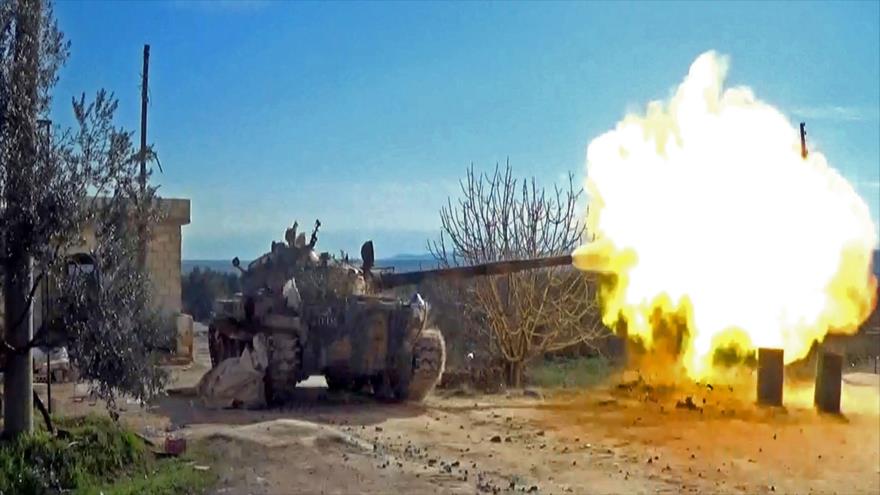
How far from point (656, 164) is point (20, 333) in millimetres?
10897

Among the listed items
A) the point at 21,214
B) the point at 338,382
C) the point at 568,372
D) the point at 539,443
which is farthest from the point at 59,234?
the point at 568,372

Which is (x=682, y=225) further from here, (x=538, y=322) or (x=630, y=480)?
(x=630, y=480)

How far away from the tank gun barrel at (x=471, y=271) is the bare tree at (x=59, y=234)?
885 cm

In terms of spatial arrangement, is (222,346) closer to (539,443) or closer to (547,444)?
(539,443)

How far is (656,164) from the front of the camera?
60.2 feet

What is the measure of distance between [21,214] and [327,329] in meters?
7.60

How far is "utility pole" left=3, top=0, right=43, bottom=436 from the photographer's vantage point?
32.5 ft

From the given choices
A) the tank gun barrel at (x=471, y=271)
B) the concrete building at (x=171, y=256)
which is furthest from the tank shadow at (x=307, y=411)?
the concrete building at (x=171, y=256)

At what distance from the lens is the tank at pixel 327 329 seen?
17031 millimetres

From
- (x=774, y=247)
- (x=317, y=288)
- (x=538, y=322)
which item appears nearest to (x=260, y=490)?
(x=317, y=288)

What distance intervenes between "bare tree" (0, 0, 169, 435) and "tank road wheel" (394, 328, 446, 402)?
6.69 meters

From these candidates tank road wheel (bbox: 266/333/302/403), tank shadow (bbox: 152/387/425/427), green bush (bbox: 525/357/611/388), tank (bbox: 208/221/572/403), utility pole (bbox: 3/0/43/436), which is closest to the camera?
utility pole (bbox: 3/0/43/436)

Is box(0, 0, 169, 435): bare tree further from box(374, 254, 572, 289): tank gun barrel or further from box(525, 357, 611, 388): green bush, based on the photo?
box(525, 357, 611, 388): green bush

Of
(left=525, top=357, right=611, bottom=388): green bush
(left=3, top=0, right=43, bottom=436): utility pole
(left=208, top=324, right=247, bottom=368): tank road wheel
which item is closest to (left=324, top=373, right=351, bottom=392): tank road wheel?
(left=208, top=324, right=247, bottom=368): tank road wheel
